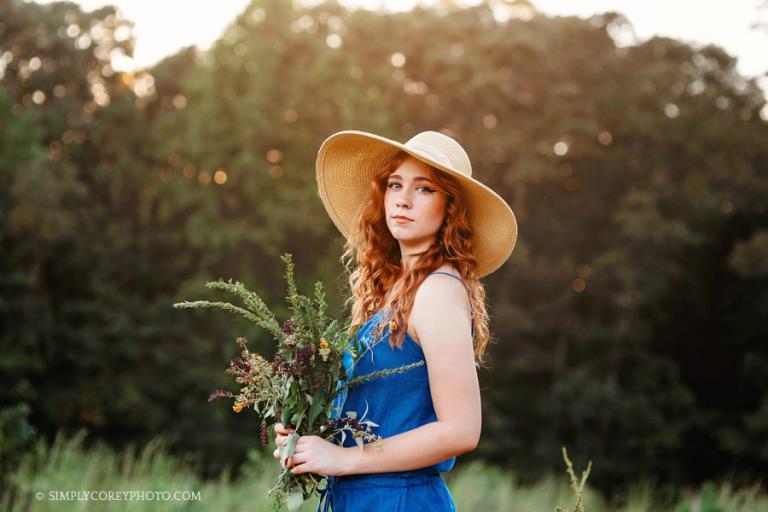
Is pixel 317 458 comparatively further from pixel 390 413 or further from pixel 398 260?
pixel 398 260

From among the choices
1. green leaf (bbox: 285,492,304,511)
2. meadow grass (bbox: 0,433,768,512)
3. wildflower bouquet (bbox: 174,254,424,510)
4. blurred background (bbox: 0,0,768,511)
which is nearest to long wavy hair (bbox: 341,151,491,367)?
wildflower bouquet (bbox: 174,254,424,510)

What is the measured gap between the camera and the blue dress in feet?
7.32

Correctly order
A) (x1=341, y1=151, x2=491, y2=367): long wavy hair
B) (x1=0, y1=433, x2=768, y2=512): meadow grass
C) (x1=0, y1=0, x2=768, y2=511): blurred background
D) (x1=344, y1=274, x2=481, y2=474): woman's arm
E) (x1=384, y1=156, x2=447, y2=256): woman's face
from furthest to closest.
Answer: (x1=0, y1=0, x2=768, y2=511): blurred background, (x1=0, y1=433, x2=768, y2=512): meadow grass, (x1=384, y1=156, x2=447, y2=256): woman's face, (x1=341, y1=151, x2=491, y2=367): long wavy hair, (x1=344, y1=274, x2=481, y2=474): woman's arm

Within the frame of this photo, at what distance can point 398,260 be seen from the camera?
2.71m

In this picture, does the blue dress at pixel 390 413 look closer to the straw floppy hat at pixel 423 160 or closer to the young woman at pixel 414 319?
the young woman at pixel 414 319

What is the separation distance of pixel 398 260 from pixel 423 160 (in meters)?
0.39

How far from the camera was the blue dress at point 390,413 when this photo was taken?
223cm

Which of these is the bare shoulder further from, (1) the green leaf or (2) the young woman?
(1) the green leaf

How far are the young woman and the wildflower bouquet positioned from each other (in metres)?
0.04

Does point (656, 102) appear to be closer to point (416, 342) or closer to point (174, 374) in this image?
point (174, 374)

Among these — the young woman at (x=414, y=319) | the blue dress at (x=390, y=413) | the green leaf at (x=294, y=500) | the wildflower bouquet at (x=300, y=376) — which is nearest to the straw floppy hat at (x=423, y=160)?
the young woman at (x=414, y=319)

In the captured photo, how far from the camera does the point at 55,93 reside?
18953mm

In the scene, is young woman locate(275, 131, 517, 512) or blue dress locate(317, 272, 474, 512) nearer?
young woman locate(275, 131, 517, 512)

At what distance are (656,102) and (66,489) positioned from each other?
17.0 metres
